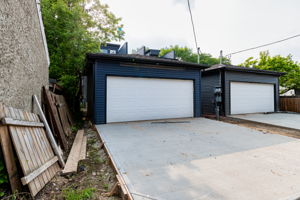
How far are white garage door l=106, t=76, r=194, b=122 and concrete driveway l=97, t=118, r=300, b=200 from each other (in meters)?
2.79

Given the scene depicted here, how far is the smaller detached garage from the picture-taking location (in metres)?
8.91

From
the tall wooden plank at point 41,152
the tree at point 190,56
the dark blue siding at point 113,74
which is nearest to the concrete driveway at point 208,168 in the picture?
the tall wooden plank at point 41,152

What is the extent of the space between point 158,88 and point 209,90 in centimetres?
444

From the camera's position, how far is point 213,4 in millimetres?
5680

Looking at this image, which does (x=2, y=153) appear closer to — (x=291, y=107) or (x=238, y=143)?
(x=238, y=143)

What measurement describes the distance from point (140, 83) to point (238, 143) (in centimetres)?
464

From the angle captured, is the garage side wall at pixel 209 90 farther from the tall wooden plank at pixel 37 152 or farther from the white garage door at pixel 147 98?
the tall wooden plank at pixel 37 152

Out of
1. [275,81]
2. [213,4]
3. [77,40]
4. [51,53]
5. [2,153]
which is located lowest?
[2,153]

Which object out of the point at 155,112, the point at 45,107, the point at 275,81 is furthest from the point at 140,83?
the point at 275,81

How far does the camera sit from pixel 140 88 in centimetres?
695

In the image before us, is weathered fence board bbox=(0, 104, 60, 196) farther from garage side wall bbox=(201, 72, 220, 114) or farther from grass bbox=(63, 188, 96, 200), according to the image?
garage side wall bbox=(201, 72, 220, 114)

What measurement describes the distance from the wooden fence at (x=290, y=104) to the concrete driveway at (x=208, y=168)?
10.0 meters

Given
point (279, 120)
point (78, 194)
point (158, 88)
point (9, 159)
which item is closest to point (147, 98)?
point (158, 88)

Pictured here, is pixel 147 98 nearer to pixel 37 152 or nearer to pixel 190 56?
pixel 37 152
